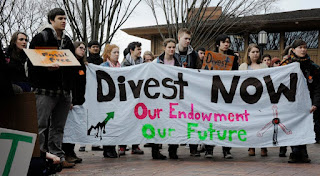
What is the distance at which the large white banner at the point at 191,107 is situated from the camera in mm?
6676

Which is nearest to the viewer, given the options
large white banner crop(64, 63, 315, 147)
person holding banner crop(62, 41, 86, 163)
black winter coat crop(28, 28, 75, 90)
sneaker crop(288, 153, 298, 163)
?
black winter coat crop(28, 28, 75, 90)

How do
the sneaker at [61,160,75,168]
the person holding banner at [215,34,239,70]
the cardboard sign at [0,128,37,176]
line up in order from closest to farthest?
the cardboard sign at [0,128,37,176]
the sneaker at [61,160,75,168]
the person holding banner at [215,34,239,70]

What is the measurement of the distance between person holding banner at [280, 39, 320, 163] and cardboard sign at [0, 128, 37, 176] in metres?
5.04

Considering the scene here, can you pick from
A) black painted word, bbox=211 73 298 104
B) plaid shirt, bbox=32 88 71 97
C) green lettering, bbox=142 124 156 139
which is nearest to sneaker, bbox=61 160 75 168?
plaid shirt, bbox=32 88 71 97

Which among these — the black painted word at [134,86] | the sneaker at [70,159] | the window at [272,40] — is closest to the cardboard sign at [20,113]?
the sneaker at [70,159]

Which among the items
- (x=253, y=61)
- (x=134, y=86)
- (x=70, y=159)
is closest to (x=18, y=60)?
(x=70, y=159)

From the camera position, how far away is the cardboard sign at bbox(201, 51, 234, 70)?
23.6 feet

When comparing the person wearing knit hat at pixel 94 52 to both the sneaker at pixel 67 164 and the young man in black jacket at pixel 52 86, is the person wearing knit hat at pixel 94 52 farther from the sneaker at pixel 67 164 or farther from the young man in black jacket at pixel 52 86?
the sneaker at pixel 67 164

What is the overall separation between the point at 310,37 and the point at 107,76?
23.1 metres

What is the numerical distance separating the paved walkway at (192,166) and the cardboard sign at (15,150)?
10.3ft

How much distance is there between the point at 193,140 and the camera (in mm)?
6746

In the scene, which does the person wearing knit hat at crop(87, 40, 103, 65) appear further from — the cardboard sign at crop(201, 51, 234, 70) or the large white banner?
the cardboard sign at crop(201, 51, 234, 70)

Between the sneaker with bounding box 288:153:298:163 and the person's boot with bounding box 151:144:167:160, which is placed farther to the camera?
the person's boot with bounding box 151:144:167:160

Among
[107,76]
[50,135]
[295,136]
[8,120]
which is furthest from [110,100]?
[8,120]
